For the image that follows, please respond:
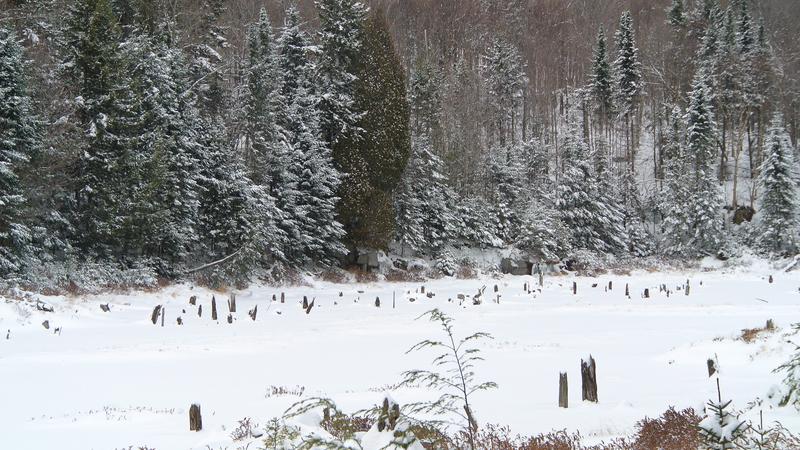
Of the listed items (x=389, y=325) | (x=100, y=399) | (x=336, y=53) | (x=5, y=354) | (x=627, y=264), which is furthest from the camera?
(x=627, y=264)

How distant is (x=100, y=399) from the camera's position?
33.9 ft

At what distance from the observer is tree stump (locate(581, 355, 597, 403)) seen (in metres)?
8.84

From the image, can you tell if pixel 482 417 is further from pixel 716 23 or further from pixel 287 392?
pixel 716 23

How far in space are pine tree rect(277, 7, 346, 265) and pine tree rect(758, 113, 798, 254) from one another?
32072 mm

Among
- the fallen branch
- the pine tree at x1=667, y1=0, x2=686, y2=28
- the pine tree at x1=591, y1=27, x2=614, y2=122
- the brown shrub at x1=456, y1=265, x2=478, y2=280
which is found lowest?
the brown shrub at x1=456, y1=265, x2=478, y2=280

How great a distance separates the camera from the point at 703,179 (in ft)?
149

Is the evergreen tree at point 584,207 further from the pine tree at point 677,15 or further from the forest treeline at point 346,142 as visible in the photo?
the pine tree at point 677,15

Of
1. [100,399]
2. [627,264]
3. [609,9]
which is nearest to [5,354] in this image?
[100,399]

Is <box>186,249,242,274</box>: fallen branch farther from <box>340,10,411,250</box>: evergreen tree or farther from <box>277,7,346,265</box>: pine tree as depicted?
<box>340,10,411,250</box>: evergreen tree

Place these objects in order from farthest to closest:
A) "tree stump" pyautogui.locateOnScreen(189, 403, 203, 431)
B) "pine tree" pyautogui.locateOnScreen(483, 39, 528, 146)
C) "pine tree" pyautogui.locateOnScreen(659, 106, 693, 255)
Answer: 1. "pine tree" pyautogui.locateOnScreen(483, 39, 528, 146)
2. "pine tree" pyautogui.locateOnScreen(659, 106, 693, 255)
3. "tree stump" pyautogui.locateOnScreen(189, 403, 203, 431)

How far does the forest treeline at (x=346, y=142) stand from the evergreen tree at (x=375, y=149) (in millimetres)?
129

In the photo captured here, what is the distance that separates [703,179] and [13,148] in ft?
149

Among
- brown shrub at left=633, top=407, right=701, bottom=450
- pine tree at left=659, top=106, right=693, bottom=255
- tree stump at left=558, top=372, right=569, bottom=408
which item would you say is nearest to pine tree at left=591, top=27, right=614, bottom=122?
pine tree at left=659, top=106, right=693, bottom=255

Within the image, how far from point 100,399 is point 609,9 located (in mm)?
88181
